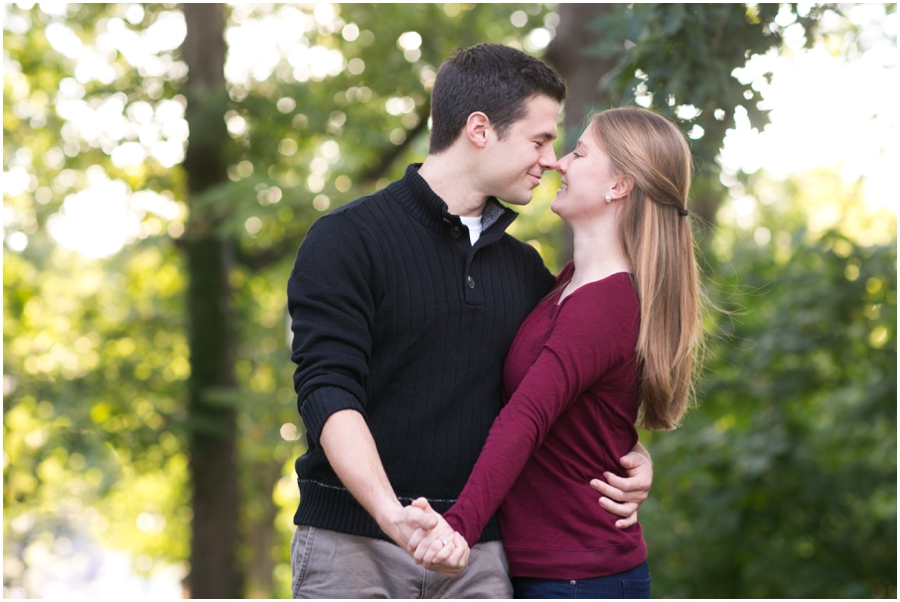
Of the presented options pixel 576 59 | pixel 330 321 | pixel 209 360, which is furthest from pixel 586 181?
pixel 209 360

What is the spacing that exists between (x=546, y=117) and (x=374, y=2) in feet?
19.5

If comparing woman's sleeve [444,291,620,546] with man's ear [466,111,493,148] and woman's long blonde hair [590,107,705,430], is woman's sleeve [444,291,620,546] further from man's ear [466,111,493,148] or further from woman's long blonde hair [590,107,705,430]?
man's ear [466,111,493,148]

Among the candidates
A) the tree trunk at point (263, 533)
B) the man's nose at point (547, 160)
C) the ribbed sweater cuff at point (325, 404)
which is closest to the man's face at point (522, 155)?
the man's nose at point (547, 160)

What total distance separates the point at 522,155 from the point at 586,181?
20 centimetres

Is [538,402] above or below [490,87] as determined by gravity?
below

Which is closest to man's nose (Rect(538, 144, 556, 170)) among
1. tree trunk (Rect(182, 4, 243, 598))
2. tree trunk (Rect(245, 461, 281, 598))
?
tree trunk (Rect(182, 4, 243, 598))

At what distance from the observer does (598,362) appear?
2053 mm

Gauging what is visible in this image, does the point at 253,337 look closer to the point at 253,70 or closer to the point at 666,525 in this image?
the point at 253,70

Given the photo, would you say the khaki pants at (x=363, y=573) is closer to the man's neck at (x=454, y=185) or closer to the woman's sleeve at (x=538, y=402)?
the woman's sleeve at (x=538, y=402)

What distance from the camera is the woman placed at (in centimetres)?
202

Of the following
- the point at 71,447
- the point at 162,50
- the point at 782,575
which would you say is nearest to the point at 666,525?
the point at 782,575

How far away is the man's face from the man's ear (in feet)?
0.06

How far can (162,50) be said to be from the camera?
9.08 m

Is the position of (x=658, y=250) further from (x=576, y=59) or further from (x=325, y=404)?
(x=576, y=59)
